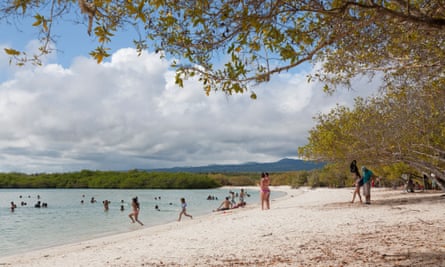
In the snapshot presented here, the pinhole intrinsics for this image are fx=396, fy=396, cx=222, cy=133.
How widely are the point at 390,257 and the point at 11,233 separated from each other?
21.9m

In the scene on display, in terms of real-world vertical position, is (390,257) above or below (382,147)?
below

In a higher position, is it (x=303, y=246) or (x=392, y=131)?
(x=392, y=131)

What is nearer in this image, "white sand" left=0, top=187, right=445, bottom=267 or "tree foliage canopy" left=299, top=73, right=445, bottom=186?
"white sand" left=0, top=187, right=445, bottom=267

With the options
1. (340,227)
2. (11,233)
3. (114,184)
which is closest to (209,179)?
(114,184)

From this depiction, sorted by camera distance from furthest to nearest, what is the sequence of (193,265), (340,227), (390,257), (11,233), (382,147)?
(11,233) → (382,147) → (340,227) → (193,265) → (390,257)

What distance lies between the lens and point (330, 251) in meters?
7.17

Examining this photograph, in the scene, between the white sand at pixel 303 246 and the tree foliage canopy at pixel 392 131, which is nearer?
the white sand at pixel 303 246

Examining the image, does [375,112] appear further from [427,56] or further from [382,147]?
[427,56]

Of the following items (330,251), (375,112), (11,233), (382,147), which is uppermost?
(375,112)

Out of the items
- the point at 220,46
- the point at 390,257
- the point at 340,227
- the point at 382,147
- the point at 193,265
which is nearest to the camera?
the point at 220,46

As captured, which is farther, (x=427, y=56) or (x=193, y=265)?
(x=427, y=56)

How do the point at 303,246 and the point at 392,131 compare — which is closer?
the point at 303,246

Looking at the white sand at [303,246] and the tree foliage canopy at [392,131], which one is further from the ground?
the tree foliage canopy at [392,131]

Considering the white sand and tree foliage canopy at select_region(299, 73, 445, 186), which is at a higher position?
tree foliage canopy at select_region(299, 73, 445, 186)
